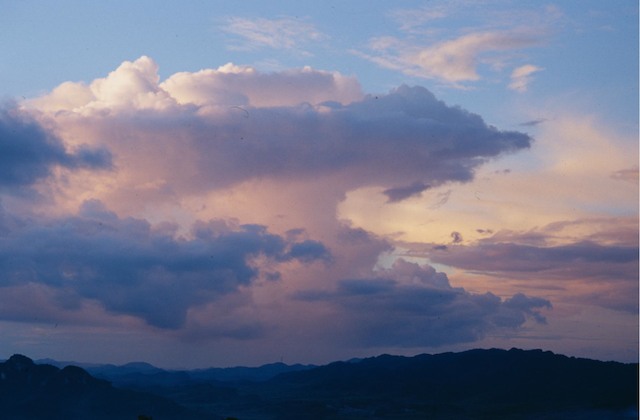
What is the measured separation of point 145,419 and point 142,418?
542 mm

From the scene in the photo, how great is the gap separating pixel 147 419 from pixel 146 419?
710 millimetres

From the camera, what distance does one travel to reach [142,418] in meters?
109

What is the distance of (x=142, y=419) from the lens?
10838 cm

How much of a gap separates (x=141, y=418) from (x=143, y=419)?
0.46 metres

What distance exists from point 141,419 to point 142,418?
225 mm

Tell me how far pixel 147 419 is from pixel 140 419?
3.18 ft

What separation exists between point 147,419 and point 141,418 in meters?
1.12

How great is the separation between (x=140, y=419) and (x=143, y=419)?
1517 mm

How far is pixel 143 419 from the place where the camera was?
108 meters

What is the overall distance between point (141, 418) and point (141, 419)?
265 millimetres

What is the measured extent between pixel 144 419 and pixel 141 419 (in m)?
0.41

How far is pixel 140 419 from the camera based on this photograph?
10975 centimetres

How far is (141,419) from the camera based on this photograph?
356 feet

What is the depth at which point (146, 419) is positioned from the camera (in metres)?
109
